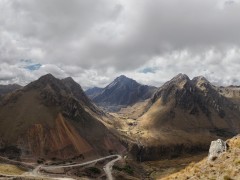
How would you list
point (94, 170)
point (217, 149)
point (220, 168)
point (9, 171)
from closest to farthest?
point (220, 168)
point (217, 149)
point (9, 171)
point (94, 170)

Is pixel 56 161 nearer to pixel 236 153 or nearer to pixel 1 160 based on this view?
pixel 1 160

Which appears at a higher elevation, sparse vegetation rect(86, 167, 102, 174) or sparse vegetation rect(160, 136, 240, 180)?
sparse vegetation rect(160, 136, 240, 180)

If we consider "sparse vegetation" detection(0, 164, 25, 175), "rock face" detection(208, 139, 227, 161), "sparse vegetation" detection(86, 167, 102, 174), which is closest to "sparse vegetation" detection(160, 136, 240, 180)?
"rock face" detection(208, 139, 227, 161)

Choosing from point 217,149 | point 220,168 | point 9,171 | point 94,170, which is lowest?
point 94,170

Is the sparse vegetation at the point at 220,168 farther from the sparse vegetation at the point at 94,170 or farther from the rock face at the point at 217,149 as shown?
the sparse vegetation at the point at 94,170

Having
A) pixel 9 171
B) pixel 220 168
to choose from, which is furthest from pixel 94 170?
pixel 220 168

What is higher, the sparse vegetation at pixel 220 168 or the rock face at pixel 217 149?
the rock face at pixel 217 149

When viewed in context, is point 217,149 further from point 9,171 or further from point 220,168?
point 9,171

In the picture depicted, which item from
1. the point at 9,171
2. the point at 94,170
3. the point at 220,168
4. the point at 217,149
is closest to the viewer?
the point at 220,168

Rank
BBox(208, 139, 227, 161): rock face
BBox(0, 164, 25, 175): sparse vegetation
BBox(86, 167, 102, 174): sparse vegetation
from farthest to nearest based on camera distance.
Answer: BBox(86, 167, 102, 174): sparse vegetation
BBox(0, 164, 25, 175): sparse vegetation
BBox(208, 139, 227, 161): rock face

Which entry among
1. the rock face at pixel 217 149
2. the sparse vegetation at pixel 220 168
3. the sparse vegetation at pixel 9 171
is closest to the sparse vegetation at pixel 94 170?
the sparse vegetation at pixel 9 171

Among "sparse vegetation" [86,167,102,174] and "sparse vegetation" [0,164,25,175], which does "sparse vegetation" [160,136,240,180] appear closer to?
"sparse vegetation" [0,164,25,175]
